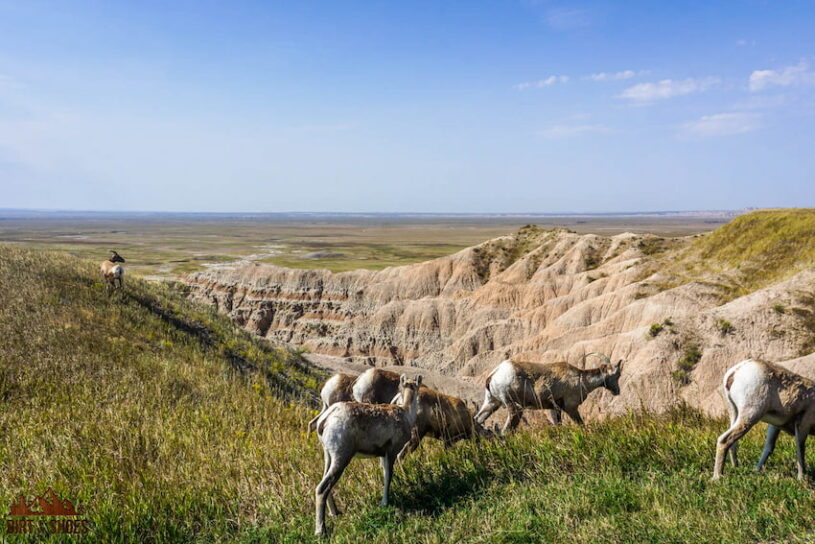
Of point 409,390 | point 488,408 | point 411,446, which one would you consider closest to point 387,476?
point 409,390

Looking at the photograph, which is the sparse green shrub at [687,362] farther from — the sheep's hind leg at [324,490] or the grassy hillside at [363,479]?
the sheep's hind leg at [324,490]

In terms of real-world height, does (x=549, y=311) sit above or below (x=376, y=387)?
below

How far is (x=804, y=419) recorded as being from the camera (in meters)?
6.43

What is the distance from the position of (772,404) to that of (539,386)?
4223 millimetres

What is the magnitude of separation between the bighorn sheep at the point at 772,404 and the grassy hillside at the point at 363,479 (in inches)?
16.6

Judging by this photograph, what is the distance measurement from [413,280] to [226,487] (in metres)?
72.0

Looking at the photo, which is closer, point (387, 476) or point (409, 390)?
point (387, 476)

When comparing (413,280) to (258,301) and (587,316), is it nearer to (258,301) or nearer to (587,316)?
(258,301)

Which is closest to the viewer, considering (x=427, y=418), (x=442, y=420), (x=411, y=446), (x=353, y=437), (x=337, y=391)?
(x=353, y=437)

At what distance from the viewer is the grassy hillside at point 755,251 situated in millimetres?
42406

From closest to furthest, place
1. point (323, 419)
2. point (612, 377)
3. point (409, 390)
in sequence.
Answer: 1. point (323, 419)
2. point (409, 390)
3. point (612, 377)

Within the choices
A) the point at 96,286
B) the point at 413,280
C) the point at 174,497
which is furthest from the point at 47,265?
the point at 413,280

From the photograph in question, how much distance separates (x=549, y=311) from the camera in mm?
57594

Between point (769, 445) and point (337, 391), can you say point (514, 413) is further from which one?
point (769, 445)
